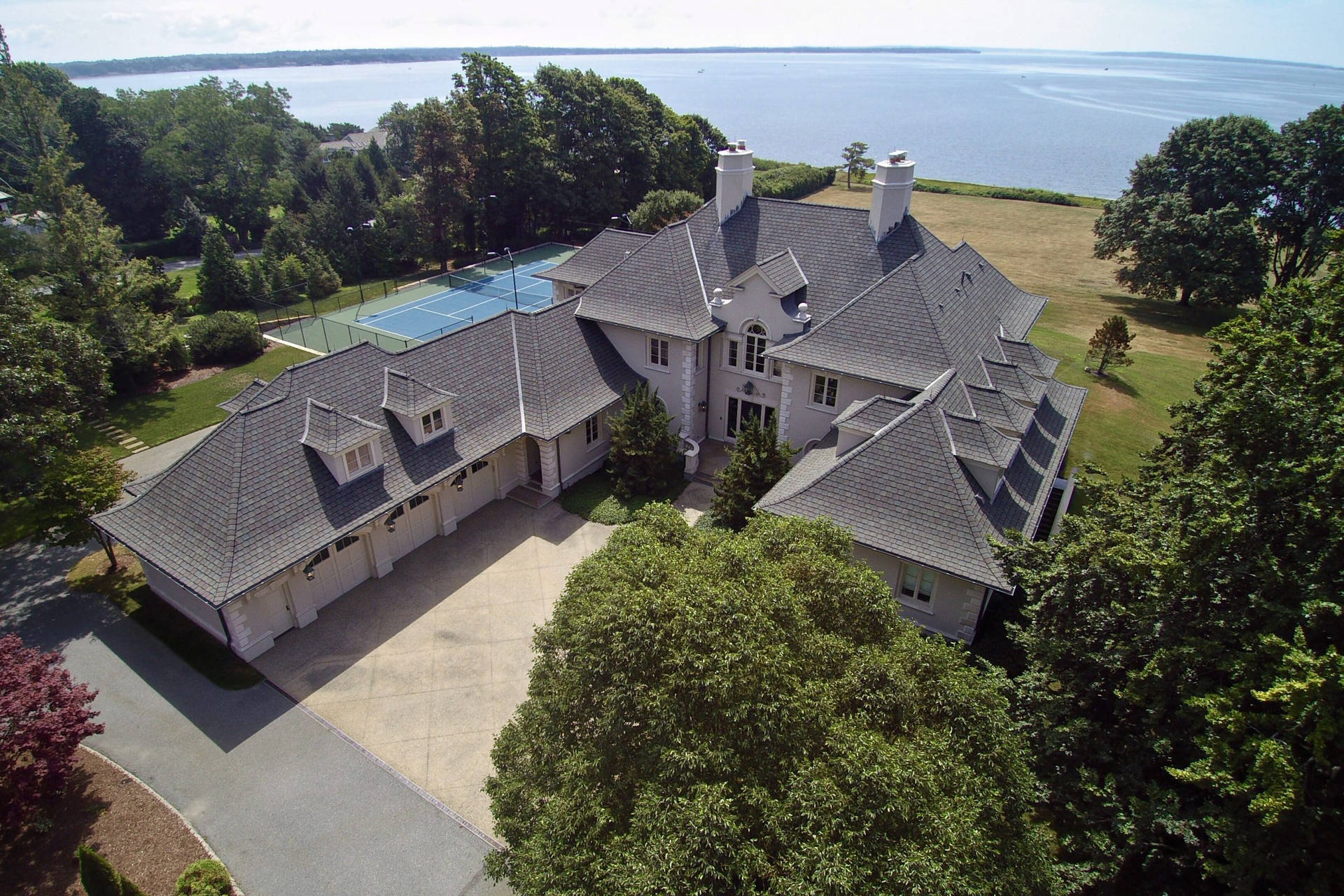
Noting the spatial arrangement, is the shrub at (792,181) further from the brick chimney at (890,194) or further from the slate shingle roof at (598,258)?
the brick chimney at (890,194)

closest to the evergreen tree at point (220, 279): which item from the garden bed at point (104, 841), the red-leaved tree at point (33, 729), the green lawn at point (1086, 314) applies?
the red-leaved tree at point (33, 729)

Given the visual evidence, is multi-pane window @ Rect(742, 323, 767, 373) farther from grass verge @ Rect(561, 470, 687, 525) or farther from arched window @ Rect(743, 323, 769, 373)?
grass verge @ Rect(561, 470, 687, 525)

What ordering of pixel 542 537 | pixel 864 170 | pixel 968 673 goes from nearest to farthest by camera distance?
pixel 968 673 < pixel 542 537 < pixel 864 170

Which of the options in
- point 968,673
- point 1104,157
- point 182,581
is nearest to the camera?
point 968,673

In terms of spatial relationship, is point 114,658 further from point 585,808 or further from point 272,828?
point 585,808

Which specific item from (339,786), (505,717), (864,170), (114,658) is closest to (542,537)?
(505,717)
